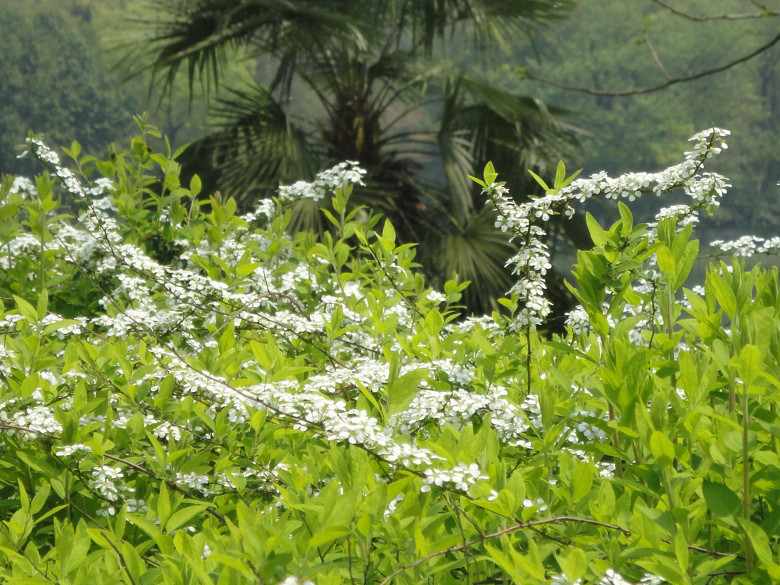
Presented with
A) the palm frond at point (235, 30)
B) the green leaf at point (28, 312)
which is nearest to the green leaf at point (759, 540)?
the green leaf at point (28, 312)

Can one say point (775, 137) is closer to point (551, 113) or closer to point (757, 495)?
point (551, 113)

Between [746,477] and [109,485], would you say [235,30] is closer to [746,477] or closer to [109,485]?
[109,485]

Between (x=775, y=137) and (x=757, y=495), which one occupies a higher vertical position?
(x=757, y=495)

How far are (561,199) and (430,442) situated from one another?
0.71m

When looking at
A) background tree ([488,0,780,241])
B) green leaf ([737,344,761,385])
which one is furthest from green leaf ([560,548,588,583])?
background tree ([488,0,780,241])

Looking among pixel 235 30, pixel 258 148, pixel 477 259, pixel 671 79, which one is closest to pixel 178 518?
pixel 671 79

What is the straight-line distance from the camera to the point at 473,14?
858 centimetres

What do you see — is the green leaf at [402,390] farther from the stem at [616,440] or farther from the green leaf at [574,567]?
the green leaf at [574,567]

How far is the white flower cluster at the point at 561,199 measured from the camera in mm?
1576

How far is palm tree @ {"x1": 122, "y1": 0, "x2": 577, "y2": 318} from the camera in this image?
7.61 metres

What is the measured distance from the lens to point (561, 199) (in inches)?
66.1

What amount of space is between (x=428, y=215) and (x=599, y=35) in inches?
1326

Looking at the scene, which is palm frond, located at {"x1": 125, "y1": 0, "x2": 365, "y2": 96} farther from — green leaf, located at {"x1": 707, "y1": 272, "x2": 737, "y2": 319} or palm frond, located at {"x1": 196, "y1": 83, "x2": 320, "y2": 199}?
green leaf, located at {"x1": 707, "y1": 272, "x2": 737, "y2": 319}

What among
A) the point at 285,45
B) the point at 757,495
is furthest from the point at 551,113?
the point at 757,495
